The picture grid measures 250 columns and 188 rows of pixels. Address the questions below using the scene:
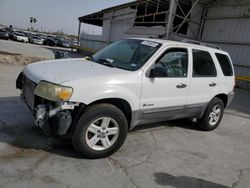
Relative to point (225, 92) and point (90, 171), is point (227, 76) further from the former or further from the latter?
point (90, 171)

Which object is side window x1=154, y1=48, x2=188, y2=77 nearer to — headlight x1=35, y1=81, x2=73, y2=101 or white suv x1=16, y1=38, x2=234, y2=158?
white suv x1=16, y1=38, x2=234, y2=158

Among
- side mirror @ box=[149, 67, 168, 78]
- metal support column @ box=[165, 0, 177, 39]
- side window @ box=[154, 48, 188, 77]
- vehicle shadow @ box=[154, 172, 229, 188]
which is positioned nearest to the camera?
vehicle shadow @ box=[154, 172, 229, 188]

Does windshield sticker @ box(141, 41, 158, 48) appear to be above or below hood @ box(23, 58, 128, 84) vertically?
above

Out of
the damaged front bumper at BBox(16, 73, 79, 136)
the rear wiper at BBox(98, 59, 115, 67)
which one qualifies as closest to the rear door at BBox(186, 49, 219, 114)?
the rear wiper at BBox(98, 59, 115, 67)

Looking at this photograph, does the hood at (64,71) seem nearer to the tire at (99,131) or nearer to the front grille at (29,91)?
the front grille at (29,91)

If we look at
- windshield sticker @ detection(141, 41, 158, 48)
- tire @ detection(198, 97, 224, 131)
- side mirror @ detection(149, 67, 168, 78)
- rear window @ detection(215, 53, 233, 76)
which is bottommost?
tire @ detection(198, 97, 224, 131)

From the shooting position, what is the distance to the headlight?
139 inches

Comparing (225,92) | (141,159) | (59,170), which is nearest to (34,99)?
(59,170)

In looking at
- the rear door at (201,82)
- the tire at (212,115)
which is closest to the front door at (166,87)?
the rear door at (201,82)

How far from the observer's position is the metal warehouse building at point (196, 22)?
16844 mm

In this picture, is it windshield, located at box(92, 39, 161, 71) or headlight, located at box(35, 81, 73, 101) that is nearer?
headlight, located at box(35, 81, 73, 101)

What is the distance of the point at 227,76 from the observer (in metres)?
6.11

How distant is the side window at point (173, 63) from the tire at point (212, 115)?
129 centimetres

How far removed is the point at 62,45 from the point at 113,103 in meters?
41.3
